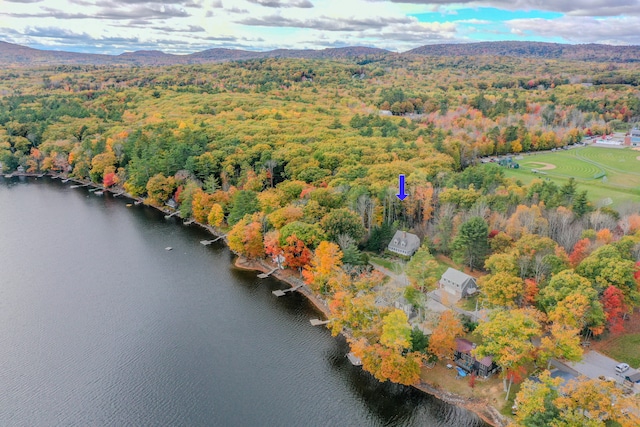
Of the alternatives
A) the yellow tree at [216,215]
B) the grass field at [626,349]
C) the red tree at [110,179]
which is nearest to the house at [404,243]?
the grass field at [626,349]

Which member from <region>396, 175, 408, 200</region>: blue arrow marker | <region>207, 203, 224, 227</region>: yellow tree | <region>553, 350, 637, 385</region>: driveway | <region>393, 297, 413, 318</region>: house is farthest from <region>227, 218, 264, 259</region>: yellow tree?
<region>553, 350, 637, 385</region>: driveway

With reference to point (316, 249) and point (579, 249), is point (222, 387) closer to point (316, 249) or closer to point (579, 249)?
point (316, 249)

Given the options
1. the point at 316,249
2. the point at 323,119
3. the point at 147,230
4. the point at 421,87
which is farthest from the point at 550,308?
the point at 421,87

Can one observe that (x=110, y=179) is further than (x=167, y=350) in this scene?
Yes

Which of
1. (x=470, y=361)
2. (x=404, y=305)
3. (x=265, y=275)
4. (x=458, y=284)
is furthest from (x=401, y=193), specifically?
(x=470, y=361)

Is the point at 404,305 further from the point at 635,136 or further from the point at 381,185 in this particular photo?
the point at 635,136

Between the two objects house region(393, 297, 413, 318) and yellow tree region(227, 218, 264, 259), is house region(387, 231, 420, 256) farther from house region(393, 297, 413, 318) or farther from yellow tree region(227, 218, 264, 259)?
yellow tree region(227, 218, 264, 259)
